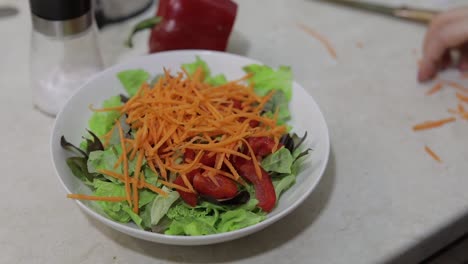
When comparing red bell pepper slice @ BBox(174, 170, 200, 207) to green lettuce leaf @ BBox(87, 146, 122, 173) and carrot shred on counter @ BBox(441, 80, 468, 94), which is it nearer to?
green lettuce leaf @ BBox(87, 146, 122, 173)

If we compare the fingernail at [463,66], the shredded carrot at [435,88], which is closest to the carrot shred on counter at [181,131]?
the shredded carrot at [435,88]

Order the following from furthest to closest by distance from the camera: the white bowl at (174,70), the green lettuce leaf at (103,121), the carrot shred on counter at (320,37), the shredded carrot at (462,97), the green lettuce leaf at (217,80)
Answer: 1. the carrot shred on counter at (320,37)
2. the shredded carrot at (462,97)
3. the green lettuce leaf at (217,80)
4. the green lettuce leaf at (103,121)
5. the white bowl at (174,70)

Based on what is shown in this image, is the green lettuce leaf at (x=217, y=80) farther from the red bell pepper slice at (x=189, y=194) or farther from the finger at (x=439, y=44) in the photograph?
the finger at (x=439, y=44)

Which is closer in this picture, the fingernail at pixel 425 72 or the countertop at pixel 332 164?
the countertop at pixel 332 164

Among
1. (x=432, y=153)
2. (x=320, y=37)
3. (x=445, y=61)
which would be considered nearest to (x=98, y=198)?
(x=432, y=153)

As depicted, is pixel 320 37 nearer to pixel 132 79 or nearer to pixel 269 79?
pixel 269 79

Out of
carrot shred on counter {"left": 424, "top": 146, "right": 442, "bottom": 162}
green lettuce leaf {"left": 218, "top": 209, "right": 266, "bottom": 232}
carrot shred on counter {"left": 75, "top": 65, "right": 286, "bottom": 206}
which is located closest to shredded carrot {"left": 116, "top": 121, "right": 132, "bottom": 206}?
carrot shred on counter {"left": 75, "top": 65, "right": 286, "bottom": 206}

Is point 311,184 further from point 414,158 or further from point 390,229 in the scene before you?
point 414,158
